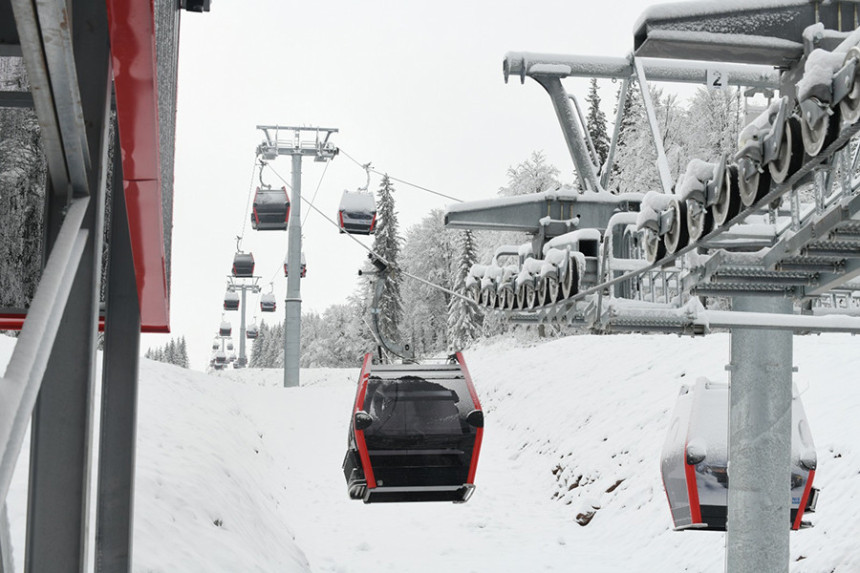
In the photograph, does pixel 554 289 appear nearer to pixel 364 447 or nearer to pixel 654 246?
pixel 654 246

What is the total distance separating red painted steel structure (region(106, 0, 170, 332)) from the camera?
2662mm

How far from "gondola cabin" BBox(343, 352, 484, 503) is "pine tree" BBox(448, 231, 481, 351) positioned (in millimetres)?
41219

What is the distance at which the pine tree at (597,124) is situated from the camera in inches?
2141

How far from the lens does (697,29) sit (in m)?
5.18

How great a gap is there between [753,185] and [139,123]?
361cm

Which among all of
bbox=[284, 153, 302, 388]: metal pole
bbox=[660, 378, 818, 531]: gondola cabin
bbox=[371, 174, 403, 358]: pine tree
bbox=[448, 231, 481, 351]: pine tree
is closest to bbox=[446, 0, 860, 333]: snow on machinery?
bbox=[660, 378, 818, 531]: gondola cabin

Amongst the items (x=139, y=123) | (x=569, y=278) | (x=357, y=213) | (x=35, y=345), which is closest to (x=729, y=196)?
(x=569, y=278)

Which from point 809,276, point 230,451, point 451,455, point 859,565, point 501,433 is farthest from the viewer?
point 501,433

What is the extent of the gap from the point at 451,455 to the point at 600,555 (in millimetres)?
4212

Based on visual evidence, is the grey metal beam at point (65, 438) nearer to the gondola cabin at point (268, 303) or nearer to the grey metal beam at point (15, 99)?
the grey metal beam at point (15, 99)

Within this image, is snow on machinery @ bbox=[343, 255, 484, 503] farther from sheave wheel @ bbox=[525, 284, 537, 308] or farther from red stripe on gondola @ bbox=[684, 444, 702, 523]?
red stripe on gondola @ bbox=[684, 444, 702, 523]

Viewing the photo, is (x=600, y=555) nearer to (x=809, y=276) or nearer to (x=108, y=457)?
(x=809, y=276)

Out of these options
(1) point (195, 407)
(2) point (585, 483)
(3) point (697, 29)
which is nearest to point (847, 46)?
(3) point (697, 29)

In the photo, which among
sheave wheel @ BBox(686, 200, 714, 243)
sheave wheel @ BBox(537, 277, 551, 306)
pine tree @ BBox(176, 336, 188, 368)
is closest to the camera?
sheave wheel @ BBox(686, 200, 714, 243)
